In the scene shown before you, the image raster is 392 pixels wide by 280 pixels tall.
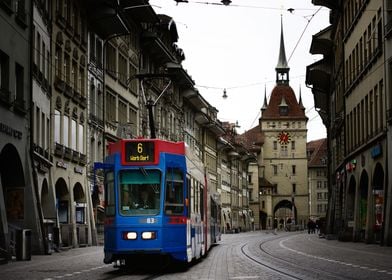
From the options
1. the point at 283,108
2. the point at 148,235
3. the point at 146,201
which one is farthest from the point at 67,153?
the point at 283,108

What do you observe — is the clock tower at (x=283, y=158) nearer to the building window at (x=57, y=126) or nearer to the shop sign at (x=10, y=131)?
the building window at (x=57, y=126)

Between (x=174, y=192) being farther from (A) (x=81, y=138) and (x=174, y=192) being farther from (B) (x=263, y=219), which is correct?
(B) (x=263, y=219)

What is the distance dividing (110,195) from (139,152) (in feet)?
4.13

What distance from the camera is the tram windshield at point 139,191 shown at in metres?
21.0

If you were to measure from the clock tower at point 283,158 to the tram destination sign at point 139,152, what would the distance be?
484 feet

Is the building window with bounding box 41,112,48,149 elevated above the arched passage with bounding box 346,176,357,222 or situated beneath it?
elevated above

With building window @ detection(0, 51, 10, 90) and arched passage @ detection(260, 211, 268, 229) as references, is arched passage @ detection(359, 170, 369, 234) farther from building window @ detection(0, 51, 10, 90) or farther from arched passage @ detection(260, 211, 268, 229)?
arched passage @ detection(260, 211, 268, 229)

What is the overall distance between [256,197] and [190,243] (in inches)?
5330

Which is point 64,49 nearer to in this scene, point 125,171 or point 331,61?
point 125,171

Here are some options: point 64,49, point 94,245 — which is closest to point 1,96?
point 64,49

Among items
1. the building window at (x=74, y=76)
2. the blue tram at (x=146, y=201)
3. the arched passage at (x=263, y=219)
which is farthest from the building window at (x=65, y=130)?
the arched passage at (x=263, y=219)

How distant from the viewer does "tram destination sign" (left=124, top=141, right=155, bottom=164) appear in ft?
70.0

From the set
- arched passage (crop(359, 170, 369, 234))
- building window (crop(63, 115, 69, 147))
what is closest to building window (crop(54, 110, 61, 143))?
building window (crop(63, 115, 69, 147))

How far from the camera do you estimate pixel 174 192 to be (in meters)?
21.5
